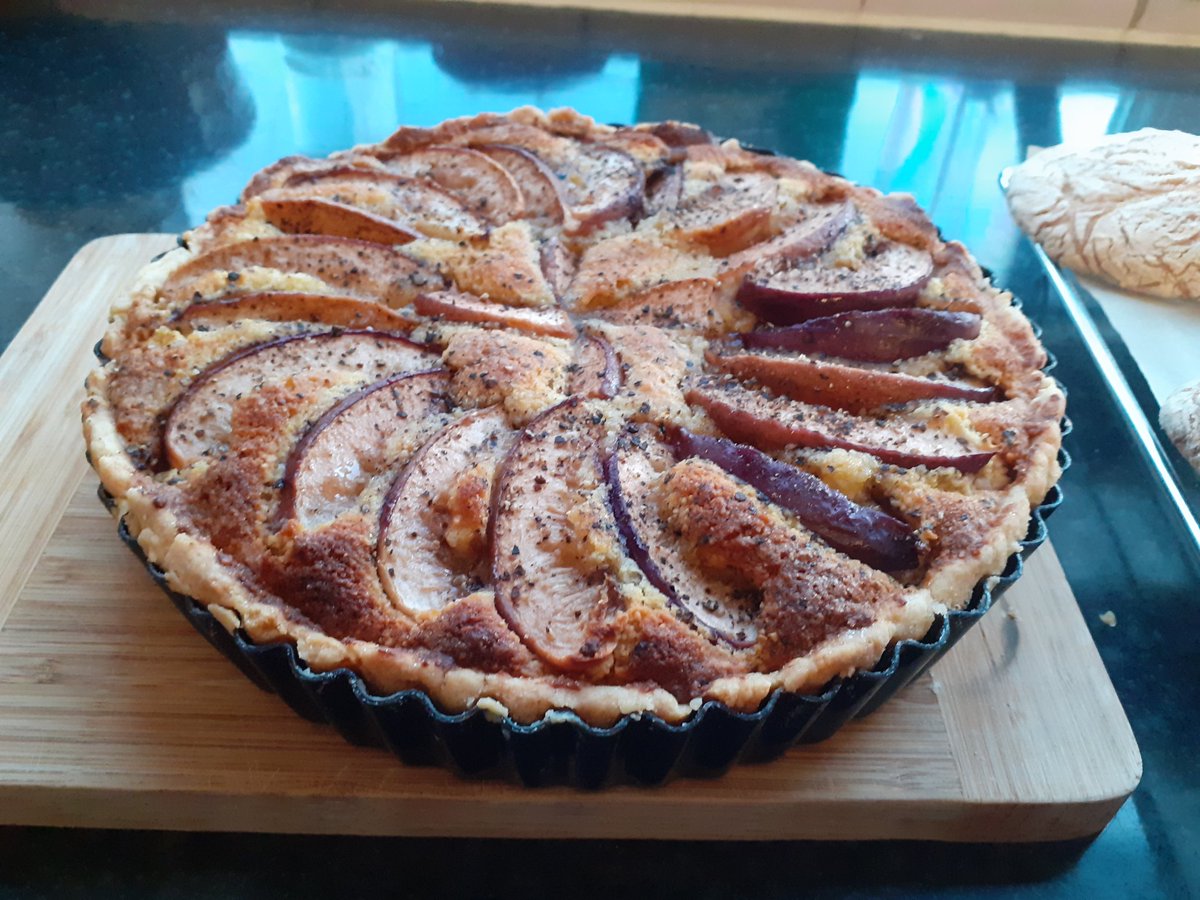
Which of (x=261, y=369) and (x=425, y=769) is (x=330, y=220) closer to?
(x=261, y=369)

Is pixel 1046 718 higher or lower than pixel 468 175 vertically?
lower

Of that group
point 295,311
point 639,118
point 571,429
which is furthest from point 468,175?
point 639,118

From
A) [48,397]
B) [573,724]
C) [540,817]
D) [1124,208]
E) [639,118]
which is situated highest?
[1124,208]

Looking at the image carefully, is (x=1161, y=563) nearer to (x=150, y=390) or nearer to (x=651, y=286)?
(x=651, y=286)

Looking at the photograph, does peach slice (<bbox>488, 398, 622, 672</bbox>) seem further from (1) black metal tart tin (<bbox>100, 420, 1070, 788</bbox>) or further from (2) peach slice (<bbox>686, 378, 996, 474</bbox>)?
(2) peach slice (<bbox>686, 378, 996, 474</bbox>)

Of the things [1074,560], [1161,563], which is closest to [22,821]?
[1074,560]

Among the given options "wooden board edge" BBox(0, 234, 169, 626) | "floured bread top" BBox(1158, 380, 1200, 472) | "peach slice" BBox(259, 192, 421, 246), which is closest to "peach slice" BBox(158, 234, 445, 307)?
"peach slice" BBox(259, 192, 421, 246)
